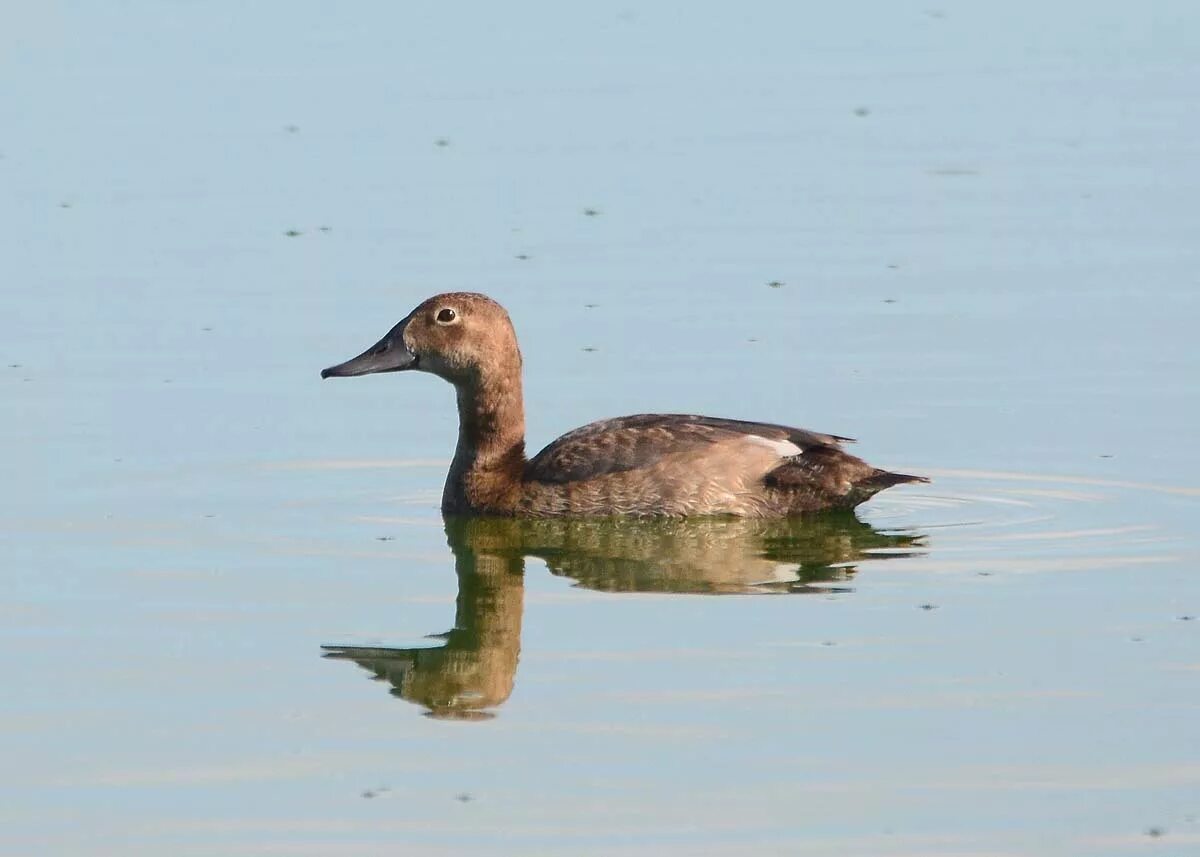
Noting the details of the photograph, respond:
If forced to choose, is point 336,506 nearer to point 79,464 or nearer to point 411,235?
point 79,464

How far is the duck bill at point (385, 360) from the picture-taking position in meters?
12.7

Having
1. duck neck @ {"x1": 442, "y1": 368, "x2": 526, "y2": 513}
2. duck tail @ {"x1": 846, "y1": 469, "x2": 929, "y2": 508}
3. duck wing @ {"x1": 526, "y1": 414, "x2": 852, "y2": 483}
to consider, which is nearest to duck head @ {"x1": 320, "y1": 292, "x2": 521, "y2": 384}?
duck neck @ {"x1": 442, "y1": 368, "x2": 526, "y2": 513}

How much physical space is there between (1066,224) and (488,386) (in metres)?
6.23

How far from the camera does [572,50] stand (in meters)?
24.0

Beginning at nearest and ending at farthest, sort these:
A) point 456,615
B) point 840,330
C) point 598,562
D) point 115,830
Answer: point 115,830, point 456,615, point 598,562, point 840,330

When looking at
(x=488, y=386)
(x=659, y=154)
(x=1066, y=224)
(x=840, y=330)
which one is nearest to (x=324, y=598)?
(x=488, y=386)

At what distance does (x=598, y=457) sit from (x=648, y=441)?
0.25 meters

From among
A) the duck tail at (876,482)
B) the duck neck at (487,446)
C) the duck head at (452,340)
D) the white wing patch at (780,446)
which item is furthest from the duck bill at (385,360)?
the duck tail at (876,482)

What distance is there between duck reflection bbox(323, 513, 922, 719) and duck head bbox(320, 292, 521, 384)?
2.71 ft

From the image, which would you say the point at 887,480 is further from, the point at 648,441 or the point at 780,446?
the point at 648,441

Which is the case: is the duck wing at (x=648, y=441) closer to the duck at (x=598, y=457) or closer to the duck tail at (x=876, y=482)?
the duck at (x=598, y=457)

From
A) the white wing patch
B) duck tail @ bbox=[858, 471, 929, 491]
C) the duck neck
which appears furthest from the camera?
the duck neck

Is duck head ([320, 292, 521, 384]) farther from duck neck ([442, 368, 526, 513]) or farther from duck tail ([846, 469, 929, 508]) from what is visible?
duck tail ([846, 469, 929, 508])

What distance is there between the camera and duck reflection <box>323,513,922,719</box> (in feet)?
31.4
